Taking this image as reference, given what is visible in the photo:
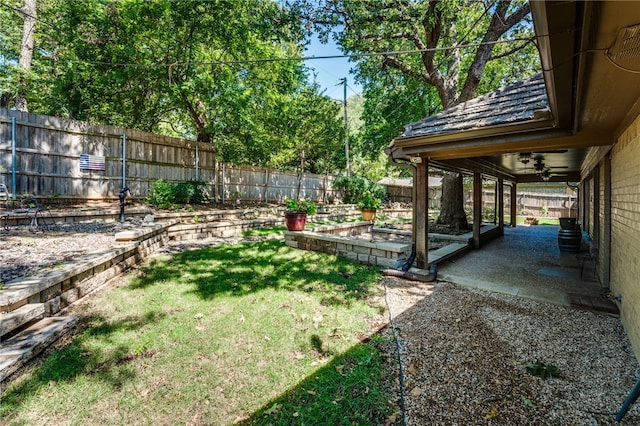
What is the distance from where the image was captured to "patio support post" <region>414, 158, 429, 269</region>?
4977 millimetres

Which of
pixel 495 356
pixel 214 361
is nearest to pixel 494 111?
pixel 495 356

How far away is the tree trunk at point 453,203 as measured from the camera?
9740 millimetres

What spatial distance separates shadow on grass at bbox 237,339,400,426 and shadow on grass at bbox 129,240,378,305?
1352 millimetres

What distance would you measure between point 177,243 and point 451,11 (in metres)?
8.92

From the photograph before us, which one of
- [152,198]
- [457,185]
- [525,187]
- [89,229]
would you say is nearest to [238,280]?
[89,229]

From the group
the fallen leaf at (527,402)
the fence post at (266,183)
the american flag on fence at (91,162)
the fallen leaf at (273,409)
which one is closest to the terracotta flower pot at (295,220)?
the fallen leaf at (273,409)

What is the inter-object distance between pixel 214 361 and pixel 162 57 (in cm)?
1040

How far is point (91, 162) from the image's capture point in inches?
332

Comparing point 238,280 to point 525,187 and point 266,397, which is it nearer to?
point 266,397

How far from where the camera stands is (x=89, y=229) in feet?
20.0

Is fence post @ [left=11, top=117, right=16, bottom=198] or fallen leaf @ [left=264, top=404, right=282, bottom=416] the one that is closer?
fallen leaf @ [left=264, top=404, right=282, bottom=416]

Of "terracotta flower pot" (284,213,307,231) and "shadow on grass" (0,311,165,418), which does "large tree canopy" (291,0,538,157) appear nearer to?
"terracotta flower pot" (284,213,307,231)

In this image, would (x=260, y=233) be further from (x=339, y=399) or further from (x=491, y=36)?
(x=491, y=36)

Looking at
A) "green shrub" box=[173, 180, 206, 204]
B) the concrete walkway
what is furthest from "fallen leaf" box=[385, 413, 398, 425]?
"green shrub" box=[173, 180, 206, 204]
